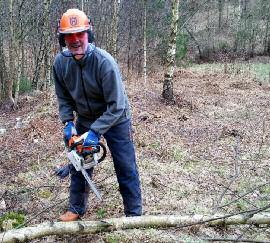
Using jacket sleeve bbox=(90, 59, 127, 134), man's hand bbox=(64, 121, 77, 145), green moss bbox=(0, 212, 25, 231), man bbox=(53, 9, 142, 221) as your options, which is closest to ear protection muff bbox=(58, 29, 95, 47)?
man bbox=(53, 9, 142, 221)

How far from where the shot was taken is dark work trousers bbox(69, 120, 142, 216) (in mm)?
4062

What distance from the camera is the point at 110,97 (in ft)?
12.5

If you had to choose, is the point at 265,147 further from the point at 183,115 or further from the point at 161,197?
the point at 161,197

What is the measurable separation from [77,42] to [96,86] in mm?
445

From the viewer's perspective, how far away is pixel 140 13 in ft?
76.5

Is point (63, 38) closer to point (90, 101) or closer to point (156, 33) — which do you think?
point (90, 101)

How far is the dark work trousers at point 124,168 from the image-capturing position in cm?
406

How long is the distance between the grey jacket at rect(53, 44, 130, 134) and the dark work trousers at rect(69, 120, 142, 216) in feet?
0.47

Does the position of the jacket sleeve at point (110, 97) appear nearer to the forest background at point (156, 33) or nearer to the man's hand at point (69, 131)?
the man's hand at point (69, 131)

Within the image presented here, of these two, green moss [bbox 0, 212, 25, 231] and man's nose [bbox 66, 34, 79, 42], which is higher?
man's nose [bbox 66, 34, 79, 42]

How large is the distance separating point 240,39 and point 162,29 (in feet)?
19.1

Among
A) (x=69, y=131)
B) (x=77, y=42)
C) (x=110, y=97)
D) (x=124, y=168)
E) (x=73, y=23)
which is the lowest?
(x=124, y=168)

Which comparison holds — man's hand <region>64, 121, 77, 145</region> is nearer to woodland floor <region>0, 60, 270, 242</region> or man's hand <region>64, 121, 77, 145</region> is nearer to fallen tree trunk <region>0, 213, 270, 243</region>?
woodland floor <region>0, 60, 270, 242</region>

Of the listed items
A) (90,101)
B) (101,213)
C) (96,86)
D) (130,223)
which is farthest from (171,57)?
(130,223)
